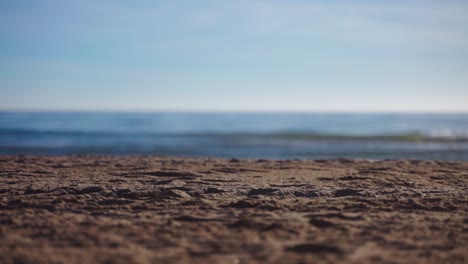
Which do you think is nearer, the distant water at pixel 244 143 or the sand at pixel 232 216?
the sand at pixel 232 216

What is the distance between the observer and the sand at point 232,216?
151 inches

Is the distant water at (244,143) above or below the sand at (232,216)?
above

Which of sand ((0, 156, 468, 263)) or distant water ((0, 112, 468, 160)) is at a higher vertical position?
distant water ((0, 112, 468, 160))

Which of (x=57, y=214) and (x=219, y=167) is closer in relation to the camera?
(x=57, y=214)

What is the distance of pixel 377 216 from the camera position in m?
5.03

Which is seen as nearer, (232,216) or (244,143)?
(232,216)

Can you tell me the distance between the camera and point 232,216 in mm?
5035

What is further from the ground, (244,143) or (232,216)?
(244,143)

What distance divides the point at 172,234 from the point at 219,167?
15.2ft

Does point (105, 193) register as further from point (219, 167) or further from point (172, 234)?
point (219, 167)

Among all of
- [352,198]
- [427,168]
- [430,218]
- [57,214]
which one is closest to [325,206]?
[352,198]

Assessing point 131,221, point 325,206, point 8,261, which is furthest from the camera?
point 325,206

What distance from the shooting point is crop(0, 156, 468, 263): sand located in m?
3.85

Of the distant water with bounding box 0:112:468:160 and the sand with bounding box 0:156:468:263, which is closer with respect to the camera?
the sand with bounding box 0:156:468:263
